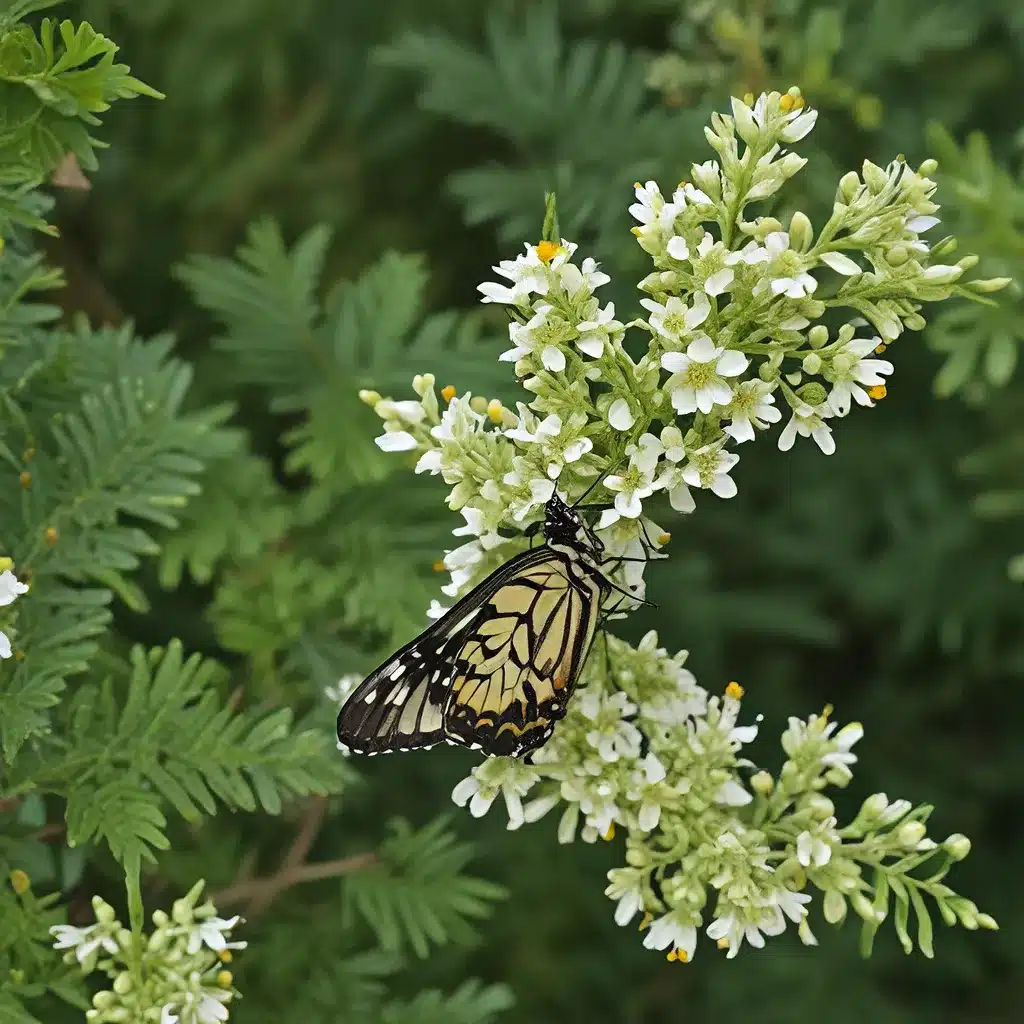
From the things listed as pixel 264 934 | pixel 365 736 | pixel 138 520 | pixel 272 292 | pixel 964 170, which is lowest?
pixel 264 934

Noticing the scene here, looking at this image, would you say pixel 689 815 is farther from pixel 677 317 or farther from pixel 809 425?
pixel 677 317

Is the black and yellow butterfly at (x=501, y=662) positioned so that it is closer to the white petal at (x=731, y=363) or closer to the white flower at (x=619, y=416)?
the white flower at (x=619, y=416)

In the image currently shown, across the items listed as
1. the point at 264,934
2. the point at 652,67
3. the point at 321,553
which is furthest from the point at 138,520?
A: the point at 652,67

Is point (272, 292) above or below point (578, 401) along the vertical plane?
above

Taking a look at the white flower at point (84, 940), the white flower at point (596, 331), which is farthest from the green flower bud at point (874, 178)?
the white flower at point (84, 940)

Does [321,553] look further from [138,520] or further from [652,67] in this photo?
[652,67]

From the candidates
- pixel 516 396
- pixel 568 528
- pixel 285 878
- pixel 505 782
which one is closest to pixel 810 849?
pixel 505 782

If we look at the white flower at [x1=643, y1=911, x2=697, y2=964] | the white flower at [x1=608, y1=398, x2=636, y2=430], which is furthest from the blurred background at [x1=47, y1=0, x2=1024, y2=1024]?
the white flower at [x1=608, y1=398, x2=636, y2=430]
